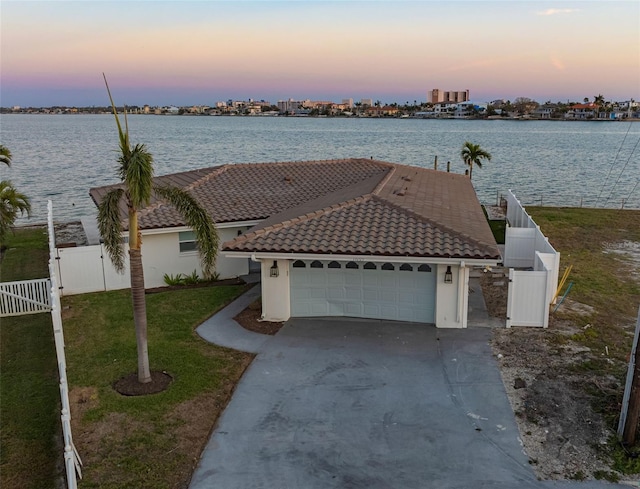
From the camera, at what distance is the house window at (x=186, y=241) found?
2088cm

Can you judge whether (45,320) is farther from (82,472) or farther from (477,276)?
(477,276)

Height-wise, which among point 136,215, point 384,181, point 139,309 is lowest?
point 139,309

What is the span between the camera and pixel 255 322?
657 inches

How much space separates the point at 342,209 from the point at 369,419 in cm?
813

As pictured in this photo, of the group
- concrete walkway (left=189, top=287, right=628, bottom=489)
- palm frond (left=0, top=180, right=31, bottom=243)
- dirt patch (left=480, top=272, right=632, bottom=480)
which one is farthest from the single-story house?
palm frond (left=0, top=180, right=31, bottom=243)

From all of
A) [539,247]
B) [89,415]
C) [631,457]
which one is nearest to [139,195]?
[89,415]

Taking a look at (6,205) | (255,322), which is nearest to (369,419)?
(255,322)

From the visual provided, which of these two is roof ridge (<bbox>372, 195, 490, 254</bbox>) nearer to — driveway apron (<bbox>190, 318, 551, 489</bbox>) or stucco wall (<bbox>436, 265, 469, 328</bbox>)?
stucco wall (<bbox>436, 265, 469, 328</bbox>)

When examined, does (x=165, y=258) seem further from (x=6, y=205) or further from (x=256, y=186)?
(x=6, y=205)

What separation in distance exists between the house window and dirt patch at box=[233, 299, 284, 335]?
4333 mm

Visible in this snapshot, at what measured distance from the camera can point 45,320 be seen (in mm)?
17156

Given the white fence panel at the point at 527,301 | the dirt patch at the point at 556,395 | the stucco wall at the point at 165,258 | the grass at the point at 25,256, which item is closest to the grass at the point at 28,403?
the stucco wall at the point at 165,258

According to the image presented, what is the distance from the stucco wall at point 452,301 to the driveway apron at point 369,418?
18.6 inches

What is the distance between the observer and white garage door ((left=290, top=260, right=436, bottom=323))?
53.7 ft
